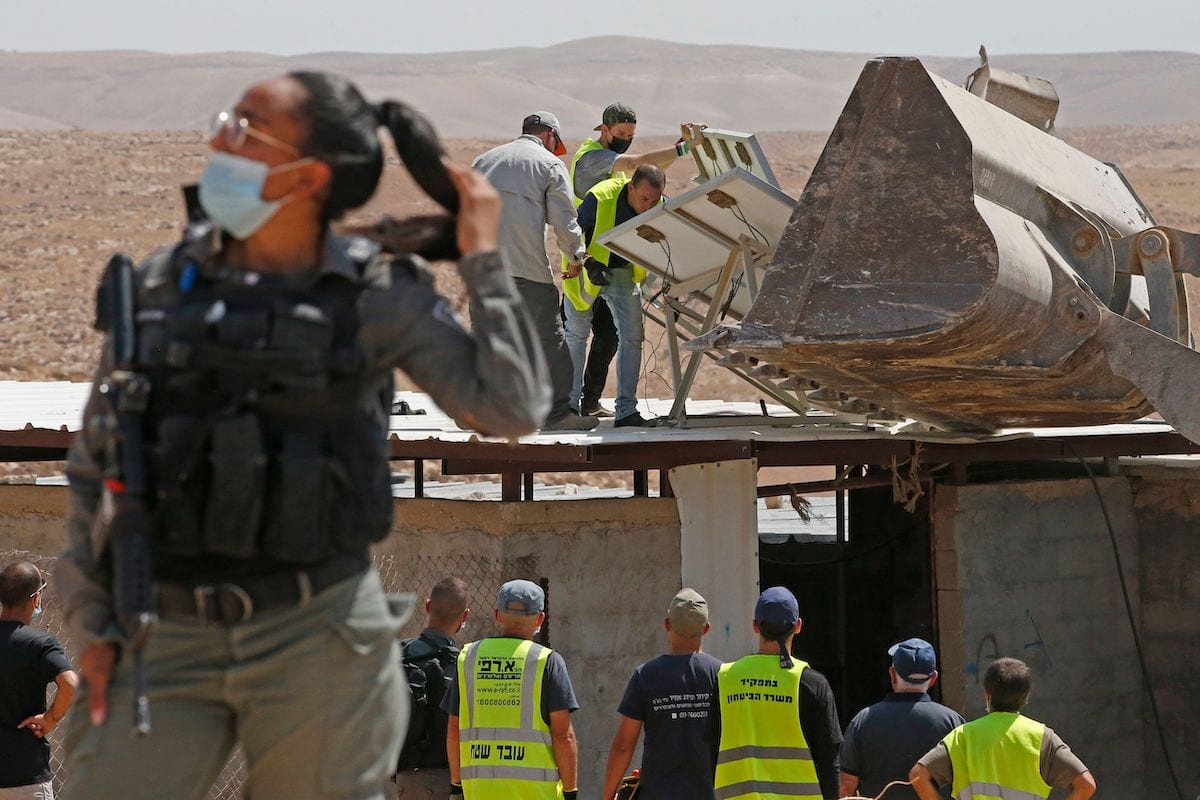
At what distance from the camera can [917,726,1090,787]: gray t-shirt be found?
19.9ft

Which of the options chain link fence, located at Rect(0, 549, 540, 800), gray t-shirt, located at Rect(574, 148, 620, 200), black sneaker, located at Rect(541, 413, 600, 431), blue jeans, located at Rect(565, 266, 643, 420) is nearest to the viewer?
chain link fence, located at Rect(0, 549, 540, 800)

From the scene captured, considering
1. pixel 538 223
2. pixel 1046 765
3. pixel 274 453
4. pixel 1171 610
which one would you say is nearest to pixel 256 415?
pixel 274 453

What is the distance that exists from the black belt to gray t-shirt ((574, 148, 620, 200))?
7.22m

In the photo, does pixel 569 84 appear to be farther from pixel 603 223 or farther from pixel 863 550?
pixel 603 223

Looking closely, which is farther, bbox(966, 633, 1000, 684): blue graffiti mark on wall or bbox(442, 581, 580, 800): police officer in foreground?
bbox(966, 633, 1000, 684): blue graffiti mark on wall

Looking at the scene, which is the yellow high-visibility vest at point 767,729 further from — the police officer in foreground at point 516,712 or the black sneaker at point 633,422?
the black sneaker at point 633,422

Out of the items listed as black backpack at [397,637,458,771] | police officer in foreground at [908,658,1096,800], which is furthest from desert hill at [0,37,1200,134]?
police officer in foreground at [908,658,1096,800]

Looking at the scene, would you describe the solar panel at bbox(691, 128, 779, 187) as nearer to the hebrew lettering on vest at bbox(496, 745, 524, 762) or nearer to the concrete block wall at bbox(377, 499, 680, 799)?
the concrete block wall at bbox(377, 499, 680, 799)

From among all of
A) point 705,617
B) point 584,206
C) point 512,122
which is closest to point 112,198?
point 584,206

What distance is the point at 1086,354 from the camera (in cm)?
808

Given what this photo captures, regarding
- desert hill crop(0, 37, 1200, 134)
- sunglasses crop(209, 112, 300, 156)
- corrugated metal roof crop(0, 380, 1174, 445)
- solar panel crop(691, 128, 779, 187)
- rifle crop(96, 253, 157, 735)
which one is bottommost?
rifle crop(96, 253, 157, 735)

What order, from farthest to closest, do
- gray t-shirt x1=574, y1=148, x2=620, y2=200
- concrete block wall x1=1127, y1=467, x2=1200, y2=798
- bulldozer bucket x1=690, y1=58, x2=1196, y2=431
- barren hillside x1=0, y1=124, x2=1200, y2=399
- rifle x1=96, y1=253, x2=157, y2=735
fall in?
barren hillside x1=0, y1=124, x2=1200, y2=399, concrete block wall x1=1127, y1=467, x2=1200, y2=798, gray t-shirt x1=574, y1=148, x2=620, y2=200, bulldozer bucket x1=690, y1=58, x2=1196, y2=431, rifle x1=96, y1=253, x2=157, y2=735

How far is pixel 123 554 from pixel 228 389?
0.34 m

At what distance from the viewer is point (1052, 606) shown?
10797 mm
